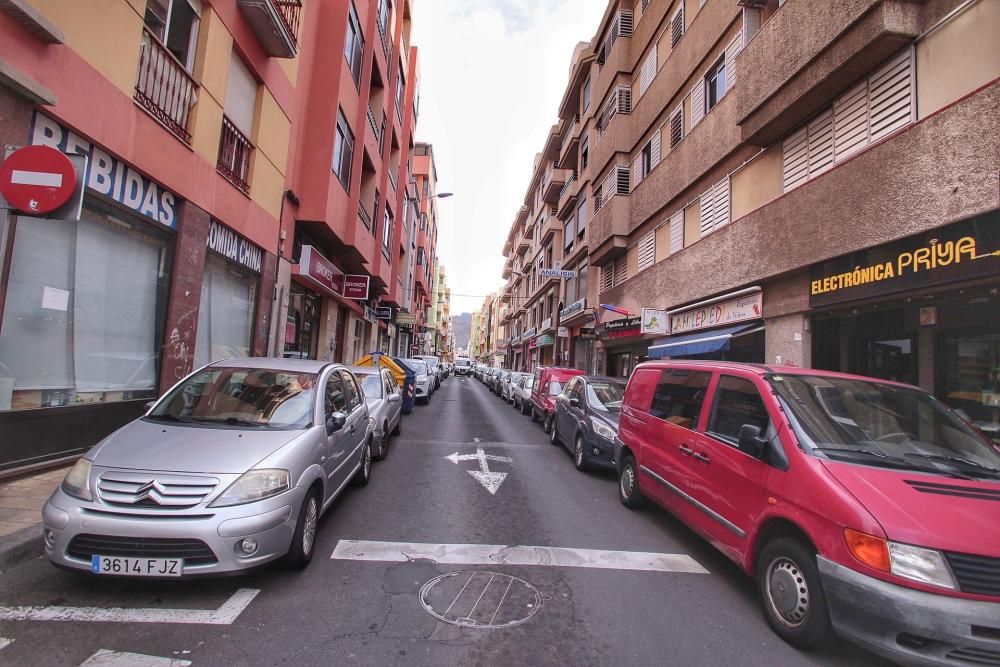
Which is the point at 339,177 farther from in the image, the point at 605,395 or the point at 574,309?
the point at 574,309

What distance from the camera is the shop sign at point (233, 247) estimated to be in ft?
29.9

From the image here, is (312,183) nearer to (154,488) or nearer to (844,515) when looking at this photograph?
(154,488)

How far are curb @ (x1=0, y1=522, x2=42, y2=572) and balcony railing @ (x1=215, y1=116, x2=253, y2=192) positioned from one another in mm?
6926

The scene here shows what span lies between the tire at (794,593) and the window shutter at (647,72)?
17825 mm

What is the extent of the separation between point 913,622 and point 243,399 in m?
5.09

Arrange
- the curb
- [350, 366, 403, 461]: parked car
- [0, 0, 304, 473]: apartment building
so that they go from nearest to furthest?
the curb < [0, 0, 304, 473]: apartment building < [350, 366, 403, 461]: parked car

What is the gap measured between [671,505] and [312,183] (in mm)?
11806

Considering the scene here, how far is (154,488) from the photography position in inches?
132

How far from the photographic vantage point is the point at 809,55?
870 cm

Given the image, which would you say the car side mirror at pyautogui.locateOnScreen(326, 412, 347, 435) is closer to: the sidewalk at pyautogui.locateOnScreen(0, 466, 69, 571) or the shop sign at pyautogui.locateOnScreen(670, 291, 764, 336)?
the sidewalk at pyautogui.locateOnScreen(0, 466, 69, 571)

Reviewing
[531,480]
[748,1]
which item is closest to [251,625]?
[531,480]

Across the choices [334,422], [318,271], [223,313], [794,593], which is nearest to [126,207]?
[223,313]

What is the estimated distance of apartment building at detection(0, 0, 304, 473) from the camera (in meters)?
5.37

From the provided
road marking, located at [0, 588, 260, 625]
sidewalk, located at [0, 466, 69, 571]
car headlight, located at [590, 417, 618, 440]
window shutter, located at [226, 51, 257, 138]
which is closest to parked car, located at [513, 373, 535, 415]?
car headlight, located at [590, 417, 618, 440]
